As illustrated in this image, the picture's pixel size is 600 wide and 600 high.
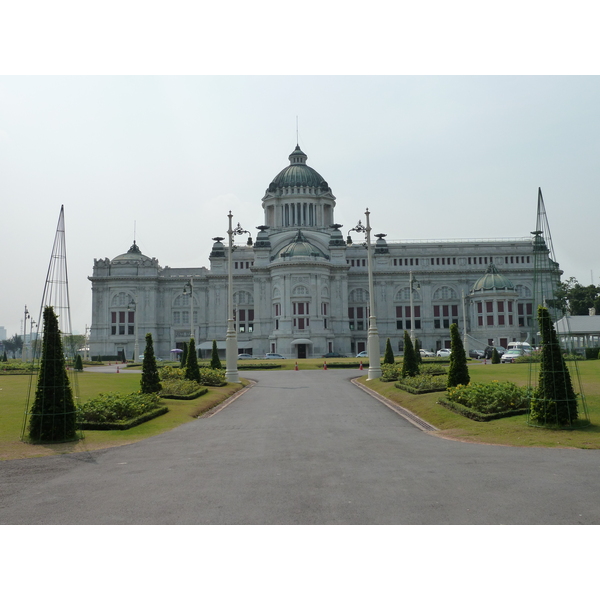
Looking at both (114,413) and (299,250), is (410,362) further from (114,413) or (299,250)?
(299,250)

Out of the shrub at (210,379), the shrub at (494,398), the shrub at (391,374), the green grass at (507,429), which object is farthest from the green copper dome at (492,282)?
the shrub at (494,398)

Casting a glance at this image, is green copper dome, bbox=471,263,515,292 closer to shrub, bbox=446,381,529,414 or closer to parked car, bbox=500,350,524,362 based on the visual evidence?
parked car, bbox=500,350,524,362

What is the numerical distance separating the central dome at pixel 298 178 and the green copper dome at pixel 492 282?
32.3 metres

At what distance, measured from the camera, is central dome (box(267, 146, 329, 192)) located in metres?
101

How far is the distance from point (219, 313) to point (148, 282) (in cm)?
1366

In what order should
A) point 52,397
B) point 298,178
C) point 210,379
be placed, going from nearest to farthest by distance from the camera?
1. point 52,397
2. point 210,379
3. point 298,178

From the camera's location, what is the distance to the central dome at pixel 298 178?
333 ft

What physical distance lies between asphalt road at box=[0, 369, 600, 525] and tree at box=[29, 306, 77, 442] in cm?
248

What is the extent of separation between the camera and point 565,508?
32.4 ft

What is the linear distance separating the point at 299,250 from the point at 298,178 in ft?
60.9

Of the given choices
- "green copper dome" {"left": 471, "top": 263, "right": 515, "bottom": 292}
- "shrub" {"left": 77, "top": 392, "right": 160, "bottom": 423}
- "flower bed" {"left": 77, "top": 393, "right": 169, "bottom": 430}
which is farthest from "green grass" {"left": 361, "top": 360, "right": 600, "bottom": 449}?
"green copper dome" {"left": 471, "top": 263, "right": 515, "bottom": 292}

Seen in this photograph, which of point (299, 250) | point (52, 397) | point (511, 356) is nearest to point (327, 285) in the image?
point (299, 250)

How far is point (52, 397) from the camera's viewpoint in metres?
18.3

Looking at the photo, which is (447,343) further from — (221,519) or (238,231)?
(221,519)
